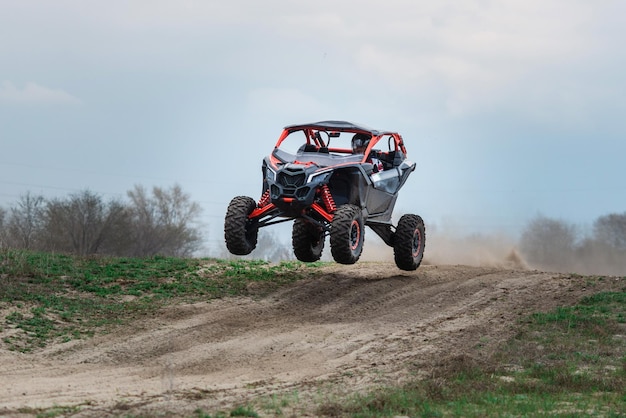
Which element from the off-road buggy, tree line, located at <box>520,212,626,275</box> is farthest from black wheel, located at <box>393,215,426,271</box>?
tree line, located at <box>520,212,626,275</box>

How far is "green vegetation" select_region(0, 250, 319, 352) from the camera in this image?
48.5 feet

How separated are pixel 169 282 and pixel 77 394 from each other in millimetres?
7834

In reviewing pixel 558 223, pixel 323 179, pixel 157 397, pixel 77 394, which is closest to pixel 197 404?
pixel 157 397

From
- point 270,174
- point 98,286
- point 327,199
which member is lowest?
point 98,286

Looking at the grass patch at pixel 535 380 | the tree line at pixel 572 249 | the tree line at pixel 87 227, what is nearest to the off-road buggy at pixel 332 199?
the grass patch at pixel 535 380

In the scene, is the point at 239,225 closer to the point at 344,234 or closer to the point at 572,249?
the point at 344,234

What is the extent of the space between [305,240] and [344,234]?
3.09 meters

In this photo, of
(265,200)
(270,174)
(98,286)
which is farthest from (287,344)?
(98,286)

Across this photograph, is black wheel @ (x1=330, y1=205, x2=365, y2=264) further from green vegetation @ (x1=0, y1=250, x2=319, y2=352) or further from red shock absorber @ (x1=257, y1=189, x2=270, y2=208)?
green vegetation @ (x1=0, y1=250, x2=319, y2=352)

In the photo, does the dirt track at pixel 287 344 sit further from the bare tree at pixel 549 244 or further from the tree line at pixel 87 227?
the tree line at pixel 87 227

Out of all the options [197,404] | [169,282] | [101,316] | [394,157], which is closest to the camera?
[197,404]

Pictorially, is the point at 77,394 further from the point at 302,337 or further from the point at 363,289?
the point at 363,289

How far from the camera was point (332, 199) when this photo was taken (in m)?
17.3

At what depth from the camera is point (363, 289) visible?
18641 mm
